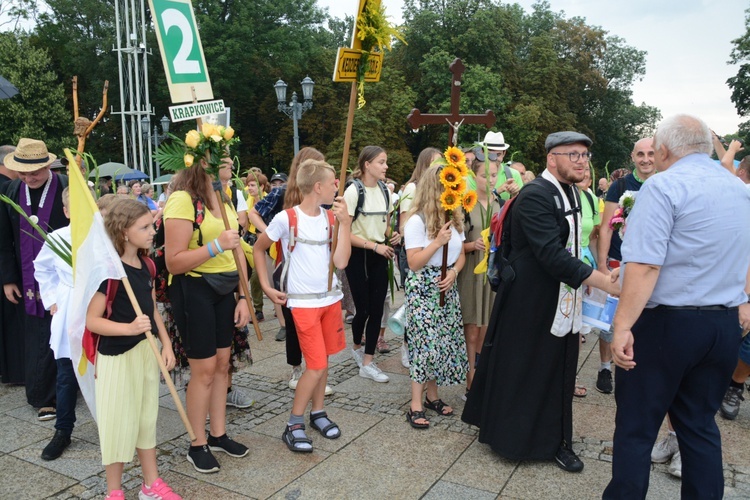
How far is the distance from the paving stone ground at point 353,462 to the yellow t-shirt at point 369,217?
147 centimetres

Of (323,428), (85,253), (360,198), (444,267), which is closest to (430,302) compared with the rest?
(444,267)

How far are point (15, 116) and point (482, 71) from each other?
942 inches

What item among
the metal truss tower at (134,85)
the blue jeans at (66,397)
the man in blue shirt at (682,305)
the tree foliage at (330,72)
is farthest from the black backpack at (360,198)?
the metal truss tower at (134,85)

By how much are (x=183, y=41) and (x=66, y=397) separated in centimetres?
246

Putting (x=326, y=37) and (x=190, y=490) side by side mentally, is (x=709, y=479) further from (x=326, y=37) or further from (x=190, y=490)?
(x=326, y=37)

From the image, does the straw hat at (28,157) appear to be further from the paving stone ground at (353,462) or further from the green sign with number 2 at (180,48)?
the paving stone ground at (353,462)

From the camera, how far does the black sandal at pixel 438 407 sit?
15.1 ft

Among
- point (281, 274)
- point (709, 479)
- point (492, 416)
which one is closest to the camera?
point (709, 479)

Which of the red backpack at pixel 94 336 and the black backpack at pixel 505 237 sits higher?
the black backpack at pixel 505 237

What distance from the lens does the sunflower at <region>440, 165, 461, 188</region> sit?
4.24 meters

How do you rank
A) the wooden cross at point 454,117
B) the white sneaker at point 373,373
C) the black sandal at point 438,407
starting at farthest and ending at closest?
the white sneaker at point 373,373
the wooden cross at point 454,117
the black sandal at point 438,407

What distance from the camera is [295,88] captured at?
36.8 meters

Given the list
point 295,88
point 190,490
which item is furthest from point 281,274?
point 295,88

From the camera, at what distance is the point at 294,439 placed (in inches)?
158
